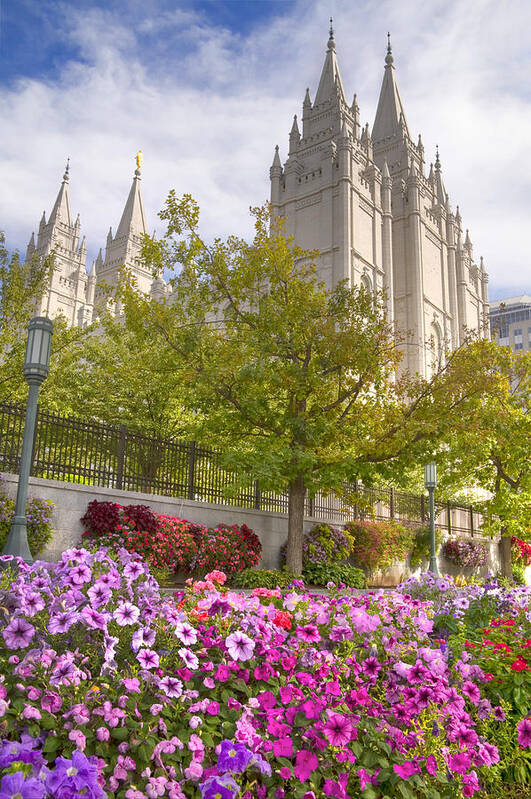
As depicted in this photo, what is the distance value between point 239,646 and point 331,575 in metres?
13.0

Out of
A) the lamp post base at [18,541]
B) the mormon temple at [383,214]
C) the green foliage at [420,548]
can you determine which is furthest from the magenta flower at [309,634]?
Answer: the mormon temple at [383,214]

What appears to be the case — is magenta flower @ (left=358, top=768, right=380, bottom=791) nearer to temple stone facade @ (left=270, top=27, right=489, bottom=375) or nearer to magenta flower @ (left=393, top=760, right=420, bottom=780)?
magenta flower @ (left=393, top=760, right=420, bottom=780)

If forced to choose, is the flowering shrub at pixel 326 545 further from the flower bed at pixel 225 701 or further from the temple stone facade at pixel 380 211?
the temple stone facade at pixel 380 211

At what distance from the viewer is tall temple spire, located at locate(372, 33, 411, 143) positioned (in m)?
63.6

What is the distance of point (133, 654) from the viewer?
359 centimetres

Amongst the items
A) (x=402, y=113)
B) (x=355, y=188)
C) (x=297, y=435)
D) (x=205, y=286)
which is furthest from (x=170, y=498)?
(x=402, y=113)

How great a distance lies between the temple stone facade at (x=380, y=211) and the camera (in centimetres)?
5031

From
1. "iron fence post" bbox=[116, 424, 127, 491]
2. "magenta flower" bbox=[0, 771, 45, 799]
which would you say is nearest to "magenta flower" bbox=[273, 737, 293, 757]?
"magenta flower" bbox=[0, 771, 45, 799]

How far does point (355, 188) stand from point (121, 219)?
45.3m

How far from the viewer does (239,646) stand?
12.0 ft

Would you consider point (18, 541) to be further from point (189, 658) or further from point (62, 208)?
point (62, 208)

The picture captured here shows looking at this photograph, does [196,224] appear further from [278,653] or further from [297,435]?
[278,653]

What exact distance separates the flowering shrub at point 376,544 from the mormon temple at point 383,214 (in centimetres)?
2352

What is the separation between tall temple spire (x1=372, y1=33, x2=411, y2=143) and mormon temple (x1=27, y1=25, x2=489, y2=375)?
4.1 inches
